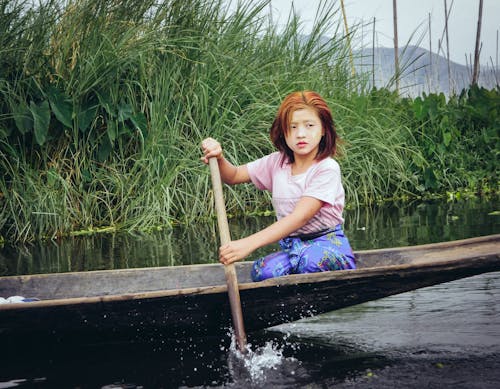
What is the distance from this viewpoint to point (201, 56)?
602 cm

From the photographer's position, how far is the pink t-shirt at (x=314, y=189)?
2.71m

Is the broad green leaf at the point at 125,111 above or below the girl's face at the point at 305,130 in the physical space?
above

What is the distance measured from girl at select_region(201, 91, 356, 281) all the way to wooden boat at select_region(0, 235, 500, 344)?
0.23 metres

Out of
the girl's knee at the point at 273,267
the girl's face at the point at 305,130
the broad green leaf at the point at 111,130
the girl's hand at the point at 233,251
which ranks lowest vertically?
the girl's knee at the point at 273,267

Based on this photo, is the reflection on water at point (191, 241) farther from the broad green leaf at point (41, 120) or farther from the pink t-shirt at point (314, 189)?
the pink t-shirt at point (314, 189)

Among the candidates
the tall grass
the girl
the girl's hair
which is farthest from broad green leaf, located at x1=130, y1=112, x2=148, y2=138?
the girl's hair

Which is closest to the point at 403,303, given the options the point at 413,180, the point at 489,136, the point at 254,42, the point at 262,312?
the point at 262,312

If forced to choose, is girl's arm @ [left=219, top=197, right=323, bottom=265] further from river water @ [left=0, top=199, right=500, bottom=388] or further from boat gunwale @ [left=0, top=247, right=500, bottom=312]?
river water @ [left=0, top=199, right=500, bottom=388]

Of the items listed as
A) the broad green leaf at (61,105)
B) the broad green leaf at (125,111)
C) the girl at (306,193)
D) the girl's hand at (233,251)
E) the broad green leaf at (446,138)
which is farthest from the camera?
the broad green leaf at (446,138)

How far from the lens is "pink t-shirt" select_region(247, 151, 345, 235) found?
2.71 m

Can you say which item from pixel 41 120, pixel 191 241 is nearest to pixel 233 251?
pixel 191 241

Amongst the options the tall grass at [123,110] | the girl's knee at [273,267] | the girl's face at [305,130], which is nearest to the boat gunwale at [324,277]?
the girl's knee at [273,267]

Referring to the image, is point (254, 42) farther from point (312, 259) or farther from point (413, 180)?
point (312, 259)

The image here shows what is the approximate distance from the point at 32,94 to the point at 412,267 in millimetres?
3907
